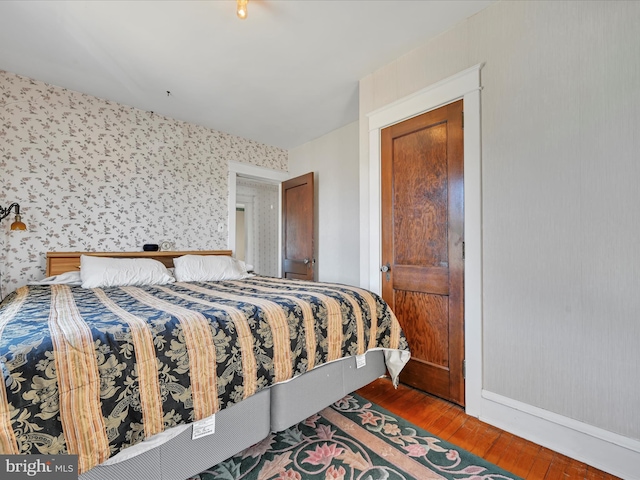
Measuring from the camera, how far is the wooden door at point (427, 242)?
196 cm

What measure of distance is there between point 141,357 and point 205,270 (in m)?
1.86

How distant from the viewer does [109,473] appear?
96 cm

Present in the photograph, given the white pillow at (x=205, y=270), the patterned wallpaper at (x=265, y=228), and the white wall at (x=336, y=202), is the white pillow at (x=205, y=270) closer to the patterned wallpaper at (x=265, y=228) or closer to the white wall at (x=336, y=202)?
the white wall at (x=336, y=202)

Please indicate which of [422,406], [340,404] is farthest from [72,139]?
[422,406]

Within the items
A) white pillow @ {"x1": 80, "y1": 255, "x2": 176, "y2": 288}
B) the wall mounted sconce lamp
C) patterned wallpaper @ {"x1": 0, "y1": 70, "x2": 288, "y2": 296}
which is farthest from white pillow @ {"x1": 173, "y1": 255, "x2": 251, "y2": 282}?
the wall mounted sconce lamp

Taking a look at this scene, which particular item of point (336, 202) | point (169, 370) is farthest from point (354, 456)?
point (336, 202)

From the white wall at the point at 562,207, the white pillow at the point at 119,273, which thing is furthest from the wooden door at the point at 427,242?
the white pillow at the point at 119,273

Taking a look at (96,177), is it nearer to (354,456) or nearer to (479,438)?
(354,456)

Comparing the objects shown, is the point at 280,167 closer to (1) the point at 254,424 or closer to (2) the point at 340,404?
(2) the point at 340,404

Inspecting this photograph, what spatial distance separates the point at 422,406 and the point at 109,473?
5.73 feet

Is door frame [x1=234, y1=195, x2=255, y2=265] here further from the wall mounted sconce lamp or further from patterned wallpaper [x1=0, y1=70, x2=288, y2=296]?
the wall mounted sconce lamp

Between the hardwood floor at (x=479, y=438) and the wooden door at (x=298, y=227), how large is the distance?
207 cm

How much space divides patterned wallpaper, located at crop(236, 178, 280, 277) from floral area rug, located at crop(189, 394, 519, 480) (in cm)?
418

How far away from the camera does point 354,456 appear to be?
1.45 metres
